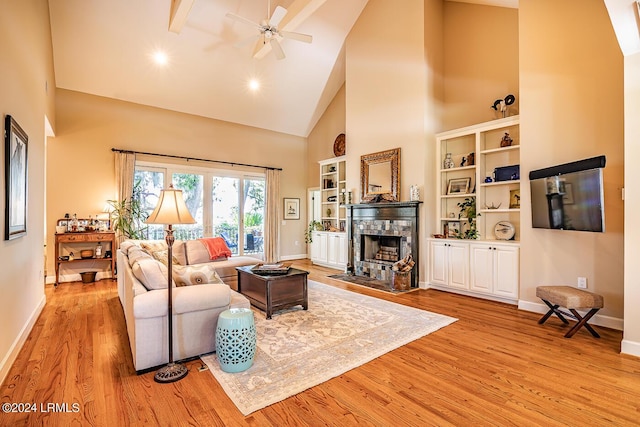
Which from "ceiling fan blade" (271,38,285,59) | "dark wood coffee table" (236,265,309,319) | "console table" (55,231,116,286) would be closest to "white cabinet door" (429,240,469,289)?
"dark wood coffee table" (236,265,309,319)

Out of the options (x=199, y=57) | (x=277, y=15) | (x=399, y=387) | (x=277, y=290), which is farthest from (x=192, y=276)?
(x=199, y=57)

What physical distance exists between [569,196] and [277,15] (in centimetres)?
450

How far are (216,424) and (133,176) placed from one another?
5.89 m

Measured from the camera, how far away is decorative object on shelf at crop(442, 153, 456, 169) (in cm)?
546

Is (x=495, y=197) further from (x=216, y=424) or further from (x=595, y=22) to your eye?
(x=216, y=424)

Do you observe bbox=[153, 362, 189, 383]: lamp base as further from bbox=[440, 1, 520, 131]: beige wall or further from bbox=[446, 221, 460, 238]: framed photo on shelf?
bbox=[440, 1, 520, 131]: beige wall

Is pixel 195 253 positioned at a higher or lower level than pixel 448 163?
lower

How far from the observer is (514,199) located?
15.6ft

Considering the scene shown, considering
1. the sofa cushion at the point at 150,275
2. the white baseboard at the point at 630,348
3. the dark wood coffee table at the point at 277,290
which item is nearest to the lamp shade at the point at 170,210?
the sofa cushion at the point at 150,275

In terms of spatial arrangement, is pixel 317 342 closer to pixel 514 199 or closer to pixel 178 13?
pixel 514 199

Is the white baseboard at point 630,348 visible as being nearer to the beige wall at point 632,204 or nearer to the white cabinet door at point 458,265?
the beige wall at point 632,204

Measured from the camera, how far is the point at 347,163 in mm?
6816

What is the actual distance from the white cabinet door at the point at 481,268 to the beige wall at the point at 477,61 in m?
2.24

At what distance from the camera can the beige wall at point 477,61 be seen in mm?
5020
